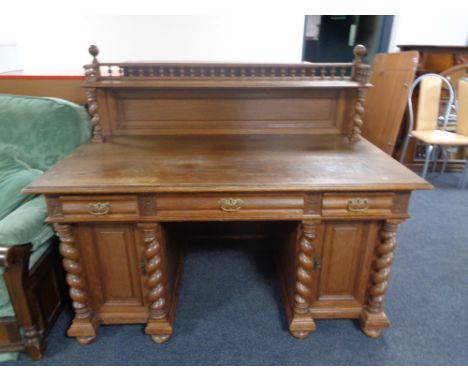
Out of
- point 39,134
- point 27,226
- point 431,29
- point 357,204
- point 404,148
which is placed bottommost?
point 404,148

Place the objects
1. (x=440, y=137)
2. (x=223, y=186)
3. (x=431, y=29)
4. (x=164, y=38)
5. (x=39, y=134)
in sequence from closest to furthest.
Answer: (x=223, y=186), (x=39, y=134), (x=440, y=137), (x=164, y=38), (x=431, y=29)

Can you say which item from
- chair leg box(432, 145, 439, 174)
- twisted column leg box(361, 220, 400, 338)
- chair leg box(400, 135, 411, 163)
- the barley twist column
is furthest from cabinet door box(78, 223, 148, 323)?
chair leg box(432, 145, 439, 174)

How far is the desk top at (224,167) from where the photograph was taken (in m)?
1.13

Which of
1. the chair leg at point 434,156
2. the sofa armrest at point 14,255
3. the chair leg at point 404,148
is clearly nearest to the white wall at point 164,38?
the chair leg at point 404,148

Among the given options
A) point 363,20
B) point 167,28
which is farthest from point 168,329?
point 363,20

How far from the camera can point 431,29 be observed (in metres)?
3.56

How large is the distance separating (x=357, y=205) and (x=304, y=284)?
15.3 inches

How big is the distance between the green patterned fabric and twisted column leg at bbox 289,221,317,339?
113cm

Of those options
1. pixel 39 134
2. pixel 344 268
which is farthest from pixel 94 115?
pixel 344 268

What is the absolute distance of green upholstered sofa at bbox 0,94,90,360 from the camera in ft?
3.96

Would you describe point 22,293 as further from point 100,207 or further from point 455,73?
point 455,73

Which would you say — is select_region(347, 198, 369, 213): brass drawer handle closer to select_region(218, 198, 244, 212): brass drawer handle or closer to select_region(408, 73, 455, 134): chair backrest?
select_region(218, 198, 244, 212): brass drawer handle

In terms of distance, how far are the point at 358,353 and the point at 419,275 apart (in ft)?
2.40

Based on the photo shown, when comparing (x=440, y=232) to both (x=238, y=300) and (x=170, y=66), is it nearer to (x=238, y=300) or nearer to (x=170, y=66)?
(x=238, y=300)
